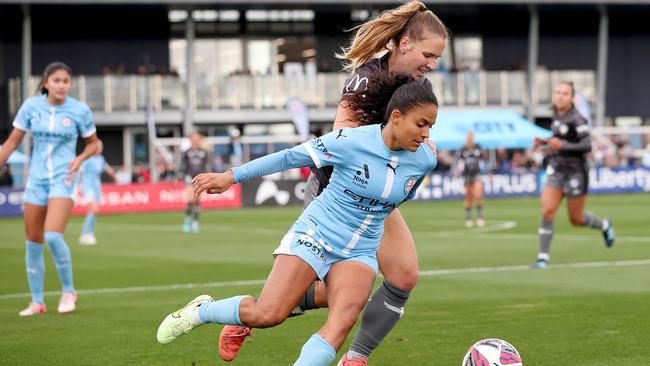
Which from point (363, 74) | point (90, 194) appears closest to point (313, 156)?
point (363, 74)

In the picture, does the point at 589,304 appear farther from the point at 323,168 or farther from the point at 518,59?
the point at 518,59

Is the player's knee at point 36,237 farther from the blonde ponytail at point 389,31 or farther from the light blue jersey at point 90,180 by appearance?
the light blue jersey at point 90,180

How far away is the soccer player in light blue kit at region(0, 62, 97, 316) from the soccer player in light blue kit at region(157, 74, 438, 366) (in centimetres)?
546

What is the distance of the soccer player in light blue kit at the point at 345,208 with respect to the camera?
724 centimetres

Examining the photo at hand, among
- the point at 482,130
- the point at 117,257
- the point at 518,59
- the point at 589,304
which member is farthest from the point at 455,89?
the point at 589,304

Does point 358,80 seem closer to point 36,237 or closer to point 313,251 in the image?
point 313,251

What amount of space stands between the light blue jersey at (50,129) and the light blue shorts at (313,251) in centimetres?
574

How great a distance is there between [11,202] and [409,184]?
119ft

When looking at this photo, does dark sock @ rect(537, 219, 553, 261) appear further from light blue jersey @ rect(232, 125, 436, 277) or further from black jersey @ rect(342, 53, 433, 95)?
light blue jersey @ rect(232, 125, 436, 277)

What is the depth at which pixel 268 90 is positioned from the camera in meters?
57.2

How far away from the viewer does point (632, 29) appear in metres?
65.7

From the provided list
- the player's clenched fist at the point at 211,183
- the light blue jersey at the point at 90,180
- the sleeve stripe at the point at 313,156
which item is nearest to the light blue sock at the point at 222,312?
the player's clenched fist at the point at 211,183

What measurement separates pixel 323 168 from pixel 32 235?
5699 millimetres

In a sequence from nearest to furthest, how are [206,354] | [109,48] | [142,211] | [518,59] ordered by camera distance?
[206,354] < [142,211] < [109,48] < [518,59]
